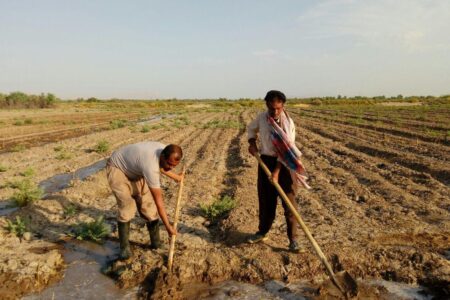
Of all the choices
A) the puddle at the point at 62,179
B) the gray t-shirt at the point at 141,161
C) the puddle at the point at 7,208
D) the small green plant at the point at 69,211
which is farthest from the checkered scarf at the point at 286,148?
the puddle at the point at 62,179

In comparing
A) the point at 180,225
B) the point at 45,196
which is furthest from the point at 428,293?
the point at 45,196

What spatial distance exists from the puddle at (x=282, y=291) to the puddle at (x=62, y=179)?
15.3ft

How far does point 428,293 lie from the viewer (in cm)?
376

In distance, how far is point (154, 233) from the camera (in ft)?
15.3

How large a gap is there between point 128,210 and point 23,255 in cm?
136

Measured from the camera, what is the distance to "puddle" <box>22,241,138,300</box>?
3.90m

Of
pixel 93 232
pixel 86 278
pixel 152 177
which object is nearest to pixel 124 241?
pixel 86 278

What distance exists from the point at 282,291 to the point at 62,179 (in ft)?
21.9

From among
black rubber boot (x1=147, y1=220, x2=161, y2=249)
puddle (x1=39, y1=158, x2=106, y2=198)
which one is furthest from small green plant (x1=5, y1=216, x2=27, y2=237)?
puddle (x1=39, y1=158, x2=106, y2=198)

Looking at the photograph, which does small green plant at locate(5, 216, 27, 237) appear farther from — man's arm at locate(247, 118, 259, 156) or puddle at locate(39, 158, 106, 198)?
man's arm at locate(247, 118, 259, 156)

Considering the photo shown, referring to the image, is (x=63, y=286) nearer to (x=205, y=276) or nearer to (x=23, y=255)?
(x=23, y=255)

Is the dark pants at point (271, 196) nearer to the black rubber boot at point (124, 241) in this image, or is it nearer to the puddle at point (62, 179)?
the black rubber boot at point (124, 241)

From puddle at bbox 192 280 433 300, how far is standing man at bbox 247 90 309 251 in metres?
0.57

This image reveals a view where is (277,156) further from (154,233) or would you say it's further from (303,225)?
(154,233)
